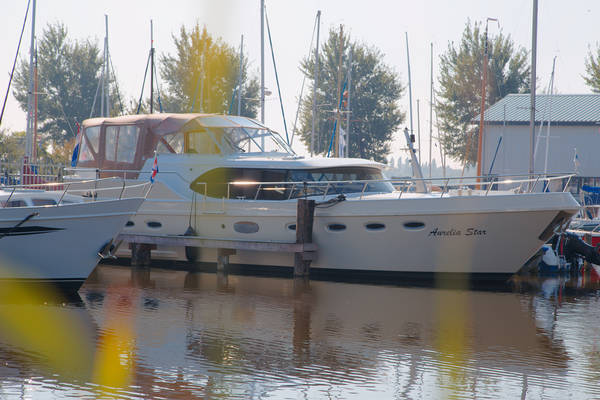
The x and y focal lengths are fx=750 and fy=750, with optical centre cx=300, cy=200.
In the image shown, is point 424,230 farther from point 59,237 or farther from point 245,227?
point 59,237

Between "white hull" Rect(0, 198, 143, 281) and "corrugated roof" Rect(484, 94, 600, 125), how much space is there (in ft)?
84.7

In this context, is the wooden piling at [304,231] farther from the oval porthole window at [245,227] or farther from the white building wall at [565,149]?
the white building wall at [565,149]

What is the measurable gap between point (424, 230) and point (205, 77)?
103ft

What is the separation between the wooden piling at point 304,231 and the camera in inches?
655

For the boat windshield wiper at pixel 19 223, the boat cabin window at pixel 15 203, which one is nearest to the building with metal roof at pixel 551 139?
the boat cabin window at pixel 15 203

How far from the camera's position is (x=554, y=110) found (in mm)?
38250

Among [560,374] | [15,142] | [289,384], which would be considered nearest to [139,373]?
A: [289,384]

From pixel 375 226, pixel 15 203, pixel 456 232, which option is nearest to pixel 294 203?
pixel 375 226

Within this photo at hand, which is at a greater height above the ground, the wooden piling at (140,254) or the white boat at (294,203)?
the white boat at (294,203)

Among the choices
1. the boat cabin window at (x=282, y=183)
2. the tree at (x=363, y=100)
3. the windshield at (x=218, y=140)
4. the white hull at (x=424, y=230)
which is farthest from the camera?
the tree at (x=363, y=100)

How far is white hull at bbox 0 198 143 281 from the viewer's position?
1320 cm

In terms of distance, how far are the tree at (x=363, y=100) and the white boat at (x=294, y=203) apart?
3041 centimetres

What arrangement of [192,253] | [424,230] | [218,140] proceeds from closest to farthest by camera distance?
[424,230] < [218,140] < [192,253]

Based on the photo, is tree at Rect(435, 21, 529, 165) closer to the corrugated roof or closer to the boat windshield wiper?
the corrugated roof
